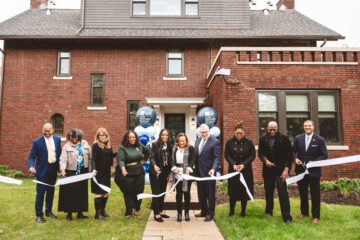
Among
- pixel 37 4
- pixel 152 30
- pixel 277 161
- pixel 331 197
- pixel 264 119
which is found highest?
pixel 37 4

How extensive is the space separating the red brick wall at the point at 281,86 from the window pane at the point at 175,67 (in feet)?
11.7

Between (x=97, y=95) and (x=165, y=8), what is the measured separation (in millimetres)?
5672

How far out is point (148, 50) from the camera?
12.1 meters

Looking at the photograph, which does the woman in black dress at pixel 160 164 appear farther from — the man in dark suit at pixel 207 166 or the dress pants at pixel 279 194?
the dress pants at pixel 279 194

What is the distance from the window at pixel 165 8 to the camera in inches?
515

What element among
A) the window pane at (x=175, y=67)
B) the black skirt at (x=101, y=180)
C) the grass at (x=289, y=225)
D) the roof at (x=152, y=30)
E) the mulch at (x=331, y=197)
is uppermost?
the roof at (x=152, y=30)

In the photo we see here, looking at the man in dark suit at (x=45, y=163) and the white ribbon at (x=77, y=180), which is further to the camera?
the man in dark suit at (x=45, y=163)

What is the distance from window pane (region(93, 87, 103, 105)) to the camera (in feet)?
39.2

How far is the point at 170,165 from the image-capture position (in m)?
5.03

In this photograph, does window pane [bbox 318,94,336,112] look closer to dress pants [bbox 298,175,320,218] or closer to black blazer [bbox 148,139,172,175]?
dress pants [bbox 298,175,320,218]

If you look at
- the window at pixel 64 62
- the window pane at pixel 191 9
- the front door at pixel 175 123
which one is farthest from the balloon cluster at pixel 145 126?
the window pane at pixel 191 9

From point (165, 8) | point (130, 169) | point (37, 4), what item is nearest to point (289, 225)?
point (130, 169)

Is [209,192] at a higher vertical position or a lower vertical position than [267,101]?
lower

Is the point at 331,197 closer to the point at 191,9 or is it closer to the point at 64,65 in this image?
the point at 191,9
